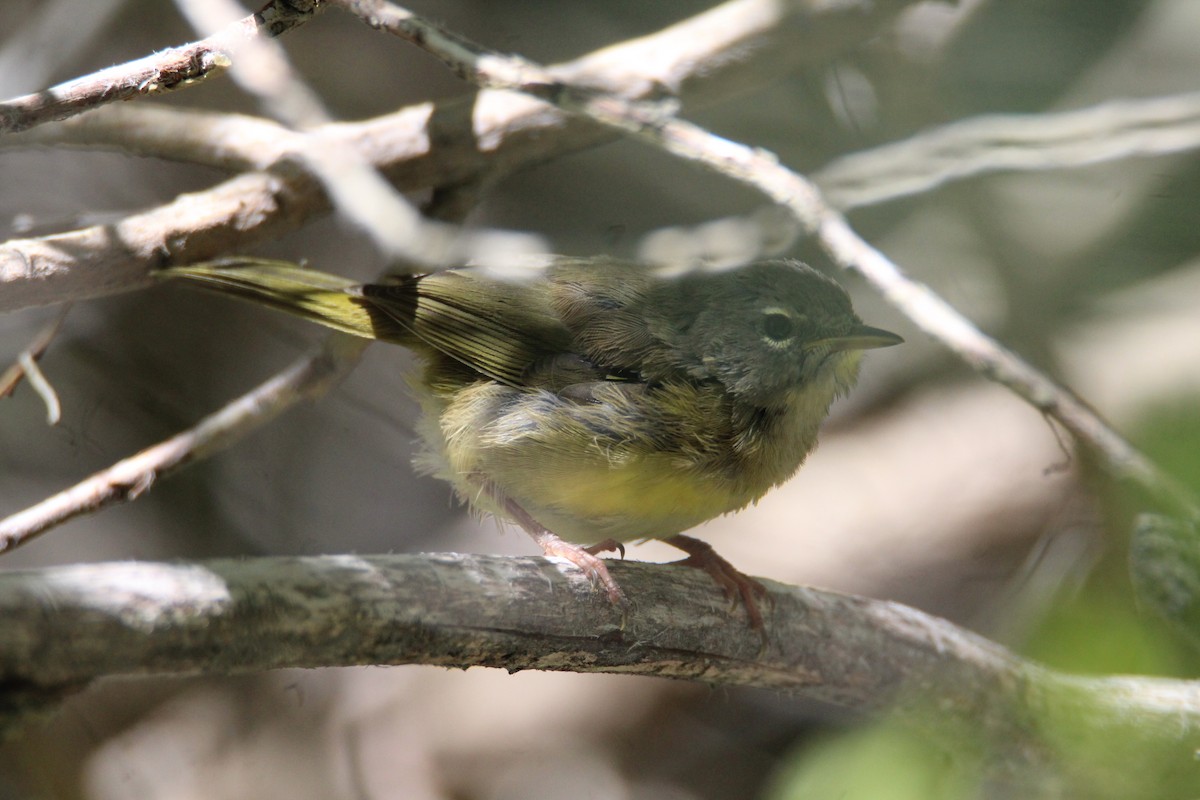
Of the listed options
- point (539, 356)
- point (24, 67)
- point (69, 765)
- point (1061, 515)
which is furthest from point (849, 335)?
point (69, 765)

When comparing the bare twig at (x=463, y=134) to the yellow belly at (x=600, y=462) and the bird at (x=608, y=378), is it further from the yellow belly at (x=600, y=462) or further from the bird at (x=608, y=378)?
the yellow belly at (x=600, y=462)

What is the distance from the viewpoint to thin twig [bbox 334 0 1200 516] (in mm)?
2084

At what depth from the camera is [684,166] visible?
5.19 m

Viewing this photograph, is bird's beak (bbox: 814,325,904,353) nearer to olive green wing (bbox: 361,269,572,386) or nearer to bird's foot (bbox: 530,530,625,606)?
olive green wing (bbox: 361,269,572,386)

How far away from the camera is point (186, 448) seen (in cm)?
300

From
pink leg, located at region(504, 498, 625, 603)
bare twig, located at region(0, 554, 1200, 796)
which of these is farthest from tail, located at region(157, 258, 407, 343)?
bare twig, located at region(0, 554, 1200, 796)

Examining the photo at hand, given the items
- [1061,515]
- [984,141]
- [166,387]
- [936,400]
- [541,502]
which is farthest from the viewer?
[936,400]

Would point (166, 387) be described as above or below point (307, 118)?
below

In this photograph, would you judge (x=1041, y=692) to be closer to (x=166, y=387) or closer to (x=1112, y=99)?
(x=1112, y=99)

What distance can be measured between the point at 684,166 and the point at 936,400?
5.85ft

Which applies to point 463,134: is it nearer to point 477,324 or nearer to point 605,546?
point 477,324

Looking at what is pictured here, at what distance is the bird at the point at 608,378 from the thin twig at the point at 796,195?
1.23 ft

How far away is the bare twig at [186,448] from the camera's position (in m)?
2.65

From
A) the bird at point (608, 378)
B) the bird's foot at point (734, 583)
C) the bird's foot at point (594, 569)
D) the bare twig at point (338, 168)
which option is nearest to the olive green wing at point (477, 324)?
the bird at point (608, 378)
